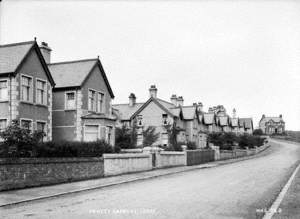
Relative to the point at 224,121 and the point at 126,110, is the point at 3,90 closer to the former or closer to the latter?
the point at 126,110

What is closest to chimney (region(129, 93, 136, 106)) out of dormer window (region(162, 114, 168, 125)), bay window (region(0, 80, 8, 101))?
dormer window (region(162, 114, 168, 125))

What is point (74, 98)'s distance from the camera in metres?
31.3

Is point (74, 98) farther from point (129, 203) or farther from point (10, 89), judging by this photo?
point (129, 203)

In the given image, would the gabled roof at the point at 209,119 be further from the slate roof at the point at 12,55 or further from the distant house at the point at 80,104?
the slate roof at the point at 12,55

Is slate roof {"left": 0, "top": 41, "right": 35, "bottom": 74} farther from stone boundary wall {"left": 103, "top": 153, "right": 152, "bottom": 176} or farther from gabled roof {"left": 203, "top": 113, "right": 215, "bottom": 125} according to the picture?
gabled roof {"left": 203, "top": 113, "right": 215, "bottom": 125}

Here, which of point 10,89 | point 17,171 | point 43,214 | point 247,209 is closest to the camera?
point 43,214

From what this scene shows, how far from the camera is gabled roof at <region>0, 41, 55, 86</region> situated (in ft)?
83.2

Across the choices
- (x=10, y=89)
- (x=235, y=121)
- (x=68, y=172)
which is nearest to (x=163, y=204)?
(x=68, y=172)

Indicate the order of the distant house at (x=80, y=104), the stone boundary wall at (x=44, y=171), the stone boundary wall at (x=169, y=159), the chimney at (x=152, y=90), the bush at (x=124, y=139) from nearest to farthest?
the stone boundary wall at (x=44, y=171)
the stone boundary wall at (x=169, y=159)
the distant house at (x=80, y=104)
the bush at (x=124, y=139)
the chimney at (x=152, y=90)

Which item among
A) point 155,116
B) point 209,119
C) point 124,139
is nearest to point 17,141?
point 124,139

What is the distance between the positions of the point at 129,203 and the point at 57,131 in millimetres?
21682

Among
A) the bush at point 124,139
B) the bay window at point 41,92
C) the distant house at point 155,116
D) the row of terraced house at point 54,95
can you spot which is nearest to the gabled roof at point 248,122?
the distant house at point 155,116

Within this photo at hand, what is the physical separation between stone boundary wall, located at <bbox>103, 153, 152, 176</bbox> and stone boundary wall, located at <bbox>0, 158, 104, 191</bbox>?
86cm

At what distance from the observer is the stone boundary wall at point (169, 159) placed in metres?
29.3
